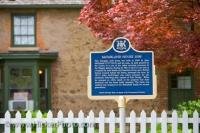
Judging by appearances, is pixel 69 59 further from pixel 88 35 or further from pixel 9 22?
pixel 9 22

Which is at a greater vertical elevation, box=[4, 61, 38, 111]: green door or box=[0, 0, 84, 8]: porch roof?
box=[0, 0, 84, 8]: porch roof

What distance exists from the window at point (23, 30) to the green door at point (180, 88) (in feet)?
21.4

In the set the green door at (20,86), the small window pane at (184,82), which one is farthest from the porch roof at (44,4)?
the small window pane at (184,82)

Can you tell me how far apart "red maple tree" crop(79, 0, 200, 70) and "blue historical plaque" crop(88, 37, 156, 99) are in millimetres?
4000

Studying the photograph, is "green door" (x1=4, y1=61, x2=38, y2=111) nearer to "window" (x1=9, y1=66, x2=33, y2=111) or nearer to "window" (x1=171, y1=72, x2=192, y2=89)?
"window" (x1=9, y1=66, x2=33, y2=111)

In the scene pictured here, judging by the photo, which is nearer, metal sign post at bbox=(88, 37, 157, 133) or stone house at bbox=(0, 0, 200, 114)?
metal sign post at bbox=(88, 37, 157, 133)

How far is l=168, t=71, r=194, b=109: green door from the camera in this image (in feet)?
90.0

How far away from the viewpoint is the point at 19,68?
2734 cm

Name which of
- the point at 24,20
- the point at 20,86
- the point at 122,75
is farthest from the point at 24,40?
the point at 122,75

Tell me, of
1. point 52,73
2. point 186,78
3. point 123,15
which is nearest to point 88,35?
point 52,73

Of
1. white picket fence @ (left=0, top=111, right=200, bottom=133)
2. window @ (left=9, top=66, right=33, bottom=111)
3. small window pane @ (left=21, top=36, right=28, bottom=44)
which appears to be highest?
small window pane @ (left=21, top=36, right=28, bottom=44)

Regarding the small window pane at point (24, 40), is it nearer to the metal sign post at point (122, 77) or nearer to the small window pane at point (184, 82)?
the small window pane at point (184, 82)

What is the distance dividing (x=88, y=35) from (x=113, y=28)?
32.0 feet

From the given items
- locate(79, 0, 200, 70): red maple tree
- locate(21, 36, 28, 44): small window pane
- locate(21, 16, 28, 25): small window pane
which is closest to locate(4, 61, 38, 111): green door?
locate(21, 36, 28, 44): small window pane
